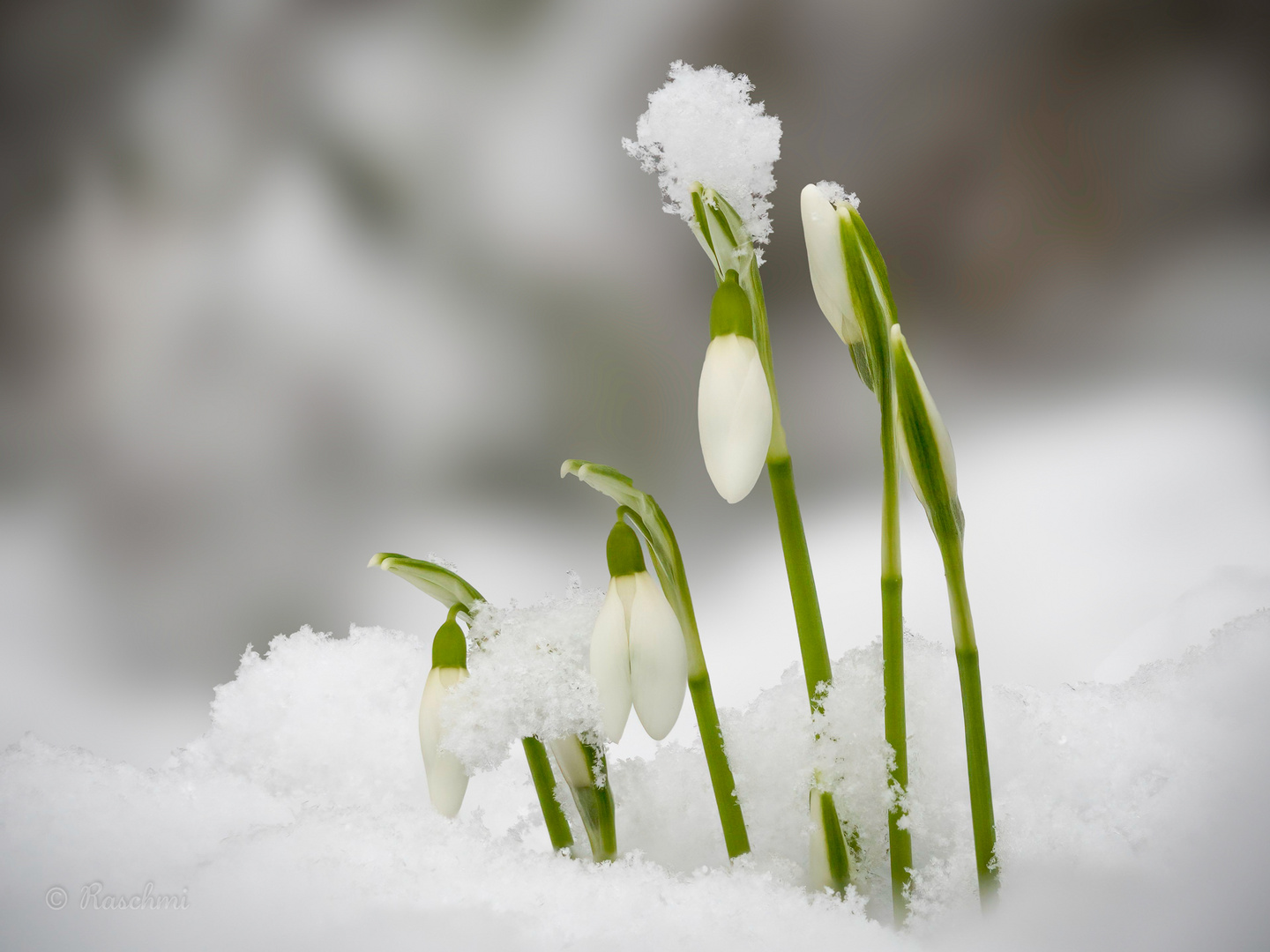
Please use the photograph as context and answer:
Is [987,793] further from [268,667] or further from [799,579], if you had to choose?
[268,667]

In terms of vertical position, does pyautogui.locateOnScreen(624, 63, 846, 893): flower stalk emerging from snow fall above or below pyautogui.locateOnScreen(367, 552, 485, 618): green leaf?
above

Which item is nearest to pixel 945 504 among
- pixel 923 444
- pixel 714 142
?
Result: pixel 923 444

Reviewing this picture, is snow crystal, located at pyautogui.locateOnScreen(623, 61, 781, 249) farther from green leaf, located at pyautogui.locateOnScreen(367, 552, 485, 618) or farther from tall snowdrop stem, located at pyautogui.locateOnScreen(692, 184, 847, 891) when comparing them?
green leaf, located at pyautogui.locateOnScreen(367, 552, 485, 618)

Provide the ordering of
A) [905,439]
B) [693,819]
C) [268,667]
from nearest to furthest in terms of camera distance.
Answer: [905,439]
[693,819]
[268,667]

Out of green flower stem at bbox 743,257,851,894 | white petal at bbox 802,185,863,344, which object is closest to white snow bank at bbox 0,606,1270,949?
green flower stem at bbox 743,257,851,894

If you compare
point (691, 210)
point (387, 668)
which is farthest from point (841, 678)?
point (387, 668)

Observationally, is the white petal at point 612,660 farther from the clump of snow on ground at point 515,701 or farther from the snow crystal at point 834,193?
the snow crystal at point 834,193
